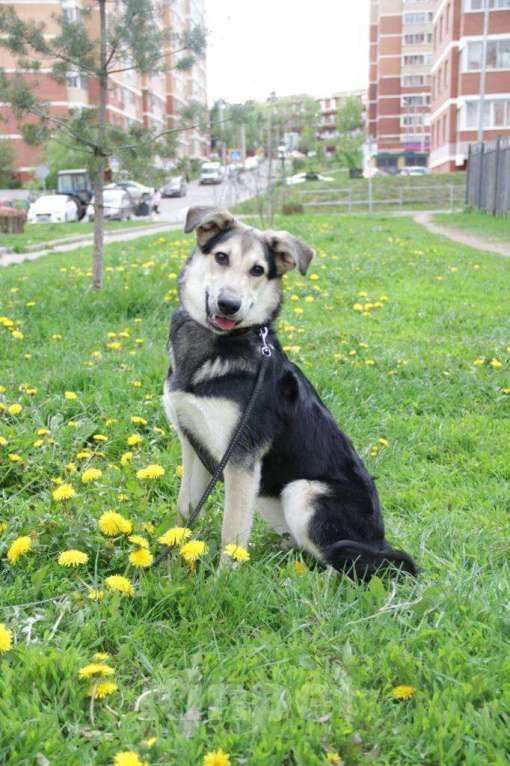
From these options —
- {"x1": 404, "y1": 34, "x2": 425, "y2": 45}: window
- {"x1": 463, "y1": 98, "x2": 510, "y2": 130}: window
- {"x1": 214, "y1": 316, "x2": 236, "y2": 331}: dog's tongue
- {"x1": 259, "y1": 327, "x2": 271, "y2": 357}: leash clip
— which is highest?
{"x1": 404, "y1": 34, "x2": 425, "y2": 45}: window

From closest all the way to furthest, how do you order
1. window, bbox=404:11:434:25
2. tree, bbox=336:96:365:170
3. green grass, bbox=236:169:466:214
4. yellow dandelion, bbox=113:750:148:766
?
yellow dandelion, bbox=113:750:148:766 < green grass, bbox=236:169:466:214 < tree, bbox=336:96:365:170 < window, bbox=404:11:434:25

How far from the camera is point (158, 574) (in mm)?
2752

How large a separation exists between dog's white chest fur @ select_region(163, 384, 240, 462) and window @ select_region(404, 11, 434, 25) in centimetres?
9992

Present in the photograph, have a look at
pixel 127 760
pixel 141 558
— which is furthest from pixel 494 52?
Result: pixel 127 760

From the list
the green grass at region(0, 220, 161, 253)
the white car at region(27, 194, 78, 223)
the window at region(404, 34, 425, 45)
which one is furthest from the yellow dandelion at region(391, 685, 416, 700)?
the window at region(404, 34, 425, 45)

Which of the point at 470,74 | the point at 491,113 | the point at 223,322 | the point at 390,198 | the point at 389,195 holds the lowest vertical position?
the point at 223,322

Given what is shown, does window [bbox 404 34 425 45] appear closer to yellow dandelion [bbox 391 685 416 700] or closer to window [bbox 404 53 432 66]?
window [bbox 404 53 432 66]

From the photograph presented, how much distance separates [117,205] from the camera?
33125 mm

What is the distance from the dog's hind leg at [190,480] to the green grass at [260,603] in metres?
0.13

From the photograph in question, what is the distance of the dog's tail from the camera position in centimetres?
290

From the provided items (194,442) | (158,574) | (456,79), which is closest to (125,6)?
(194,442)

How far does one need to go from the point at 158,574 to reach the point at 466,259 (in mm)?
11820

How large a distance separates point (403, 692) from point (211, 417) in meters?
1.31

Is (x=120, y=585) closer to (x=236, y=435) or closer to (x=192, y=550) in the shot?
(x=192, y=550)
